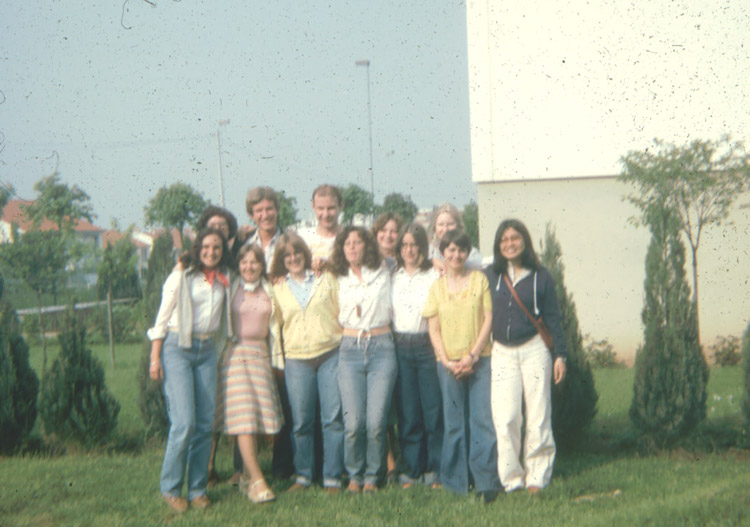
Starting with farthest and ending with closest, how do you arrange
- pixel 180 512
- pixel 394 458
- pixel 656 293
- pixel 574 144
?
pixel 574 144 → pixel 656 293 → pixel 394 458 → pixel 180 512

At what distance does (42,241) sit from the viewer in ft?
50.1

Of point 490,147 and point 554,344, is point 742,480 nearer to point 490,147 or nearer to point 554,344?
point 554,344

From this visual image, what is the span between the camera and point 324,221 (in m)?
6.08

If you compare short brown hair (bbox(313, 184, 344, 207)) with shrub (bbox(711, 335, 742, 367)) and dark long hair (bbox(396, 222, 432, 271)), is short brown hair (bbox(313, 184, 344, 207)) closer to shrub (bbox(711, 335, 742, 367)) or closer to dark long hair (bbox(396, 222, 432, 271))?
dark long hair (bbox(396, 222, 432, 271))

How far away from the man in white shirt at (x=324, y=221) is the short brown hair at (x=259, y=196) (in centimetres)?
32

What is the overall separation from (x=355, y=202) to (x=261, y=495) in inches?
101

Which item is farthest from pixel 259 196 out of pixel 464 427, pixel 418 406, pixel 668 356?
pixel 668 356

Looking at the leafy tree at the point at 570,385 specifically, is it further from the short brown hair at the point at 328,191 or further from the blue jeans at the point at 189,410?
the blue jeans at the point at 189,410

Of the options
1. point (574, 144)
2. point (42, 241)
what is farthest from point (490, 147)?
point (42, 241)

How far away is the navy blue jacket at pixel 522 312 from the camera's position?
18.9 feet

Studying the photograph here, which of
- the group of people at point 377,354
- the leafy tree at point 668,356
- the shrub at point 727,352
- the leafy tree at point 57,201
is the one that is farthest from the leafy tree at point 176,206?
the shrub at point 727,352

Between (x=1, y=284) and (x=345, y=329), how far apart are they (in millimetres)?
2660

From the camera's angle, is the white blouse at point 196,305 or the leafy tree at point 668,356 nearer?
the white blouse at point 196,305

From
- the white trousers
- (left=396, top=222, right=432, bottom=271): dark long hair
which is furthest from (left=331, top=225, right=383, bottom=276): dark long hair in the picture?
the white trousers
